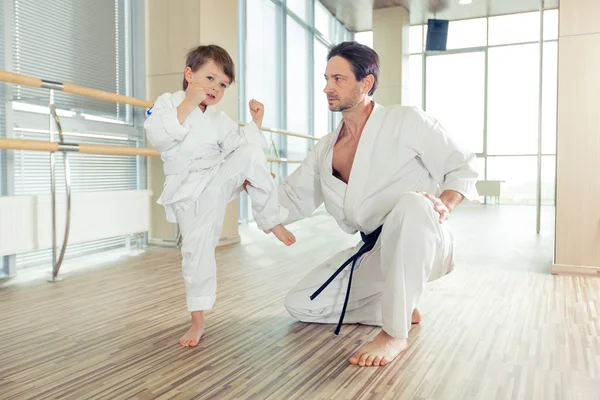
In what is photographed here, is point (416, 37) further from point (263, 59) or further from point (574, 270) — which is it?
point (574, 270)

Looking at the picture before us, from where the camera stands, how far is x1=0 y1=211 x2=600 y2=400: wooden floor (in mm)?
1182

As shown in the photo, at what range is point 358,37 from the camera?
29.7ft

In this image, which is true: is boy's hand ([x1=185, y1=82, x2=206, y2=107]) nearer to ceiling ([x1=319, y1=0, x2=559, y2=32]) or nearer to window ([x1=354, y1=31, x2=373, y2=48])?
ceiling ([x1=319, y1=0, x2=559, y2=32])

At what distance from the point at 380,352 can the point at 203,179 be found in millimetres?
707

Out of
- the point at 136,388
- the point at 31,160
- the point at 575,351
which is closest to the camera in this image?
the point at 136,388

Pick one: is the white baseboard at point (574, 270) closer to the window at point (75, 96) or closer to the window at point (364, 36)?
the window at point (75, 96)

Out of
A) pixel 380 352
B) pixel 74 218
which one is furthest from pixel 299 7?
pixel 380 352

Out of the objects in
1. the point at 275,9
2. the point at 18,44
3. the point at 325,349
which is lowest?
the point at 325,349

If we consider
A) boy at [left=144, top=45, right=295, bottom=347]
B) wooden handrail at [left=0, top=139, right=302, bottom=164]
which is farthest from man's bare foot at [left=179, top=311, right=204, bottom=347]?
wooden handrail at [left=0, top=139, right=302, bottom=164]

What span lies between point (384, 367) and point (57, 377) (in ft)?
2.61

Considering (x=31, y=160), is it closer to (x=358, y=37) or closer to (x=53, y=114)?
(x=53, y=114)

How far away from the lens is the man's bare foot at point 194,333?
58.5 inches

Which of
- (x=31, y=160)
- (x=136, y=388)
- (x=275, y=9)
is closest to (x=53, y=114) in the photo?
(x=31, y=160)

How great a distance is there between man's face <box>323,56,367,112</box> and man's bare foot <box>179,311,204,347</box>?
776 millimetres
